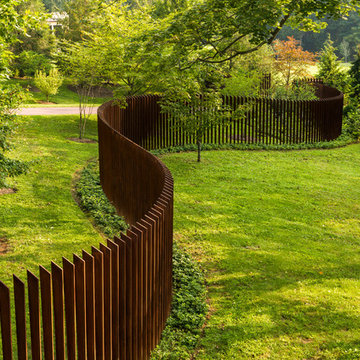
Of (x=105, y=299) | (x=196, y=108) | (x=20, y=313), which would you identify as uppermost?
(x=196, y=108)

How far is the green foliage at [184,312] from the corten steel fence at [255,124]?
339 inches

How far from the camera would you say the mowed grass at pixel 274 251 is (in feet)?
19.0

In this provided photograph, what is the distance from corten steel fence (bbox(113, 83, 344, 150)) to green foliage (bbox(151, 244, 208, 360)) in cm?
862

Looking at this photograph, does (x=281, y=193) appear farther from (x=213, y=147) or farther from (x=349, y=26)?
(x=349, y=26)

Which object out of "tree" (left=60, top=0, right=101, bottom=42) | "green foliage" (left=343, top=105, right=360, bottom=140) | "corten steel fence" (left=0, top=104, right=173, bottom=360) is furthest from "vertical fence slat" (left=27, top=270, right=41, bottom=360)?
"tree" (left=60, top=0, right=101, bottom=42)

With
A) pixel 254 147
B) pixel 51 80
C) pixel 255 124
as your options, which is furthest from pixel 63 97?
pixel 254 147

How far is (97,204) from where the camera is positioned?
1038 cm

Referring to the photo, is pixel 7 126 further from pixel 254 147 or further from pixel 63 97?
pixel 63 97

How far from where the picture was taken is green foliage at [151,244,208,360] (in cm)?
541

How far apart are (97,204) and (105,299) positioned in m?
6.43

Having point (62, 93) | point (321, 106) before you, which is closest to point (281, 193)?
point (321, 106)

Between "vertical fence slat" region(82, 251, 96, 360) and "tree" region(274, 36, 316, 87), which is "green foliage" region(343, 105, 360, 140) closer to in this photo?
"tree" region(274, 36, 316, 87)

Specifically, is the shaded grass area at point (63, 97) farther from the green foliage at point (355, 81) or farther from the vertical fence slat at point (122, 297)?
the vertical fence slat at point (122, 297)

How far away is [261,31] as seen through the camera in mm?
9531
